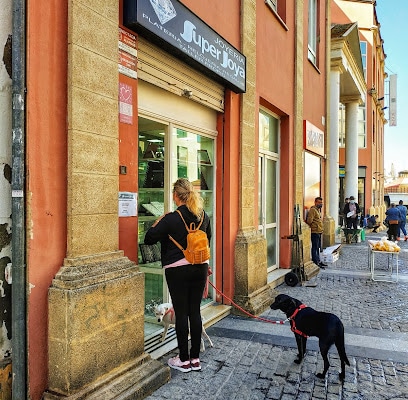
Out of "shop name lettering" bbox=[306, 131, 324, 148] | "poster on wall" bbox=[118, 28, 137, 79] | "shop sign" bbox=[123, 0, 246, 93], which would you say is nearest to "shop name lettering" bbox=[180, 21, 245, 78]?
"shop sign" bbox=[123, 0, 246, 93]

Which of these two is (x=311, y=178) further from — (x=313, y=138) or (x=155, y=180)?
(x=155, y=180)

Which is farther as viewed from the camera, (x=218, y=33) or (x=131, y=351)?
(x=218, y=33)

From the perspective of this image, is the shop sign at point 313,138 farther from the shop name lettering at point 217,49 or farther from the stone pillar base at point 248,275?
the stone pillar base at point 248,275

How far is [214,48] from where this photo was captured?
5.66 m

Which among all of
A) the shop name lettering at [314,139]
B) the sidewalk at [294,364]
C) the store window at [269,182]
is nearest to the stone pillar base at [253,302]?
the sidewalk at [294,364]

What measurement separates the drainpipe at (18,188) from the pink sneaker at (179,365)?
1.58m

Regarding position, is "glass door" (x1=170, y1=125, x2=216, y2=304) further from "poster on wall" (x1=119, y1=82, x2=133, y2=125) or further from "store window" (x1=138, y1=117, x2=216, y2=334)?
"poster on wall" (x1=119, y1=82, x2=133, y2=125)

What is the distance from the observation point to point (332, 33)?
578 inches

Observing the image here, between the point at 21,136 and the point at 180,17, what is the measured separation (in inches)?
98.8

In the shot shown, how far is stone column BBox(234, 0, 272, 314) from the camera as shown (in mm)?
6473

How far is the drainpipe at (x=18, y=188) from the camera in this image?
10.1ft

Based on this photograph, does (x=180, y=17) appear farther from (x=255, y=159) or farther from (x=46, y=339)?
(x=46, y=339)

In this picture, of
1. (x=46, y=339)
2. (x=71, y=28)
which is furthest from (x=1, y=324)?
(x=71, y=28)

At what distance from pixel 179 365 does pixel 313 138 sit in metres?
8.40
